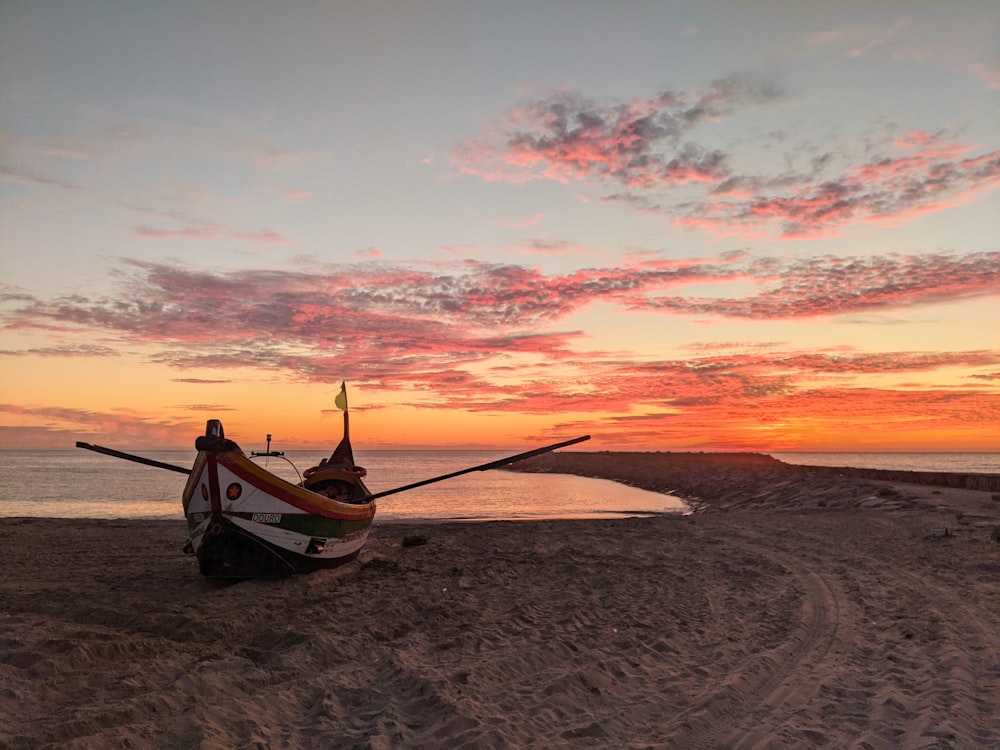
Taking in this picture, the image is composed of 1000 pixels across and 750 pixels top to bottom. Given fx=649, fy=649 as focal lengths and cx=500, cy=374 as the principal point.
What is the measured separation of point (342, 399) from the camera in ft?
69.5

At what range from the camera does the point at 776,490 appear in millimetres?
36062

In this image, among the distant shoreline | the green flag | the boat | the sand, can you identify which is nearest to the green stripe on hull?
the boat

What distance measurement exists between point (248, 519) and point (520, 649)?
22.3ft

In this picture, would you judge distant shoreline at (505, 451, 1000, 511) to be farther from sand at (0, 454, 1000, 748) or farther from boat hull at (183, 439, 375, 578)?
boat hull at (183, 439, 375, 578)

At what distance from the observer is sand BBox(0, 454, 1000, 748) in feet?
19.9

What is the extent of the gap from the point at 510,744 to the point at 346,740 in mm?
1510

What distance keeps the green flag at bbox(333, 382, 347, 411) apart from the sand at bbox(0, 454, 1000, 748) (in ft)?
21.4

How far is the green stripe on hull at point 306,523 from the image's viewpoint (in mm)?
12922

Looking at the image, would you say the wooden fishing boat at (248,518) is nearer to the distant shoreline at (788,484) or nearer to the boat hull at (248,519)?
the boat hull at (248,519)

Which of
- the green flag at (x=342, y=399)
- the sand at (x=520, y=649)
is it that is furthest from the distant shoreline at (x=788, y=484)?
the green flag at (x=342, y=399)

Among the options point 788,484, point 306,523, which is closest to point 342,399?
point 306,523

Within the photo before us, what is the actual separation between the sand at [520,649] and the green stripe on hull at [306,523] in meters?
0.97

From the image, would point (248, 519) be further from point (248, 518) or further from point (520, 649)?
point (520, 649)

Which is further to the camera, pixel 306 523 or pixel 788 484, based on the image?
pixel 788 484
